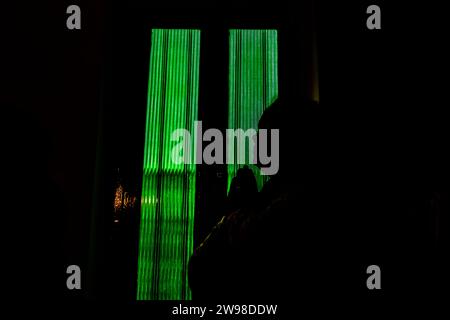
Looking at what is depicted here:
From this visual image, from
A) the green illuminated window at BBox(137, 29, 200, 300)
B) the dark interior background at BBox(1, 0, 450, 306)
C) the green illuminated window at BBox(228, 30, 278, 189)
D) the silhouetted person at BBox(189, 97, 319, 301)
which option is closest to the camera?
the silhouetted person at BBox(189, 97, 319, 301)

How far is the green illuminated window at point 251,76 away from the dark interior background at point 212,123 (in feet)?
0.27

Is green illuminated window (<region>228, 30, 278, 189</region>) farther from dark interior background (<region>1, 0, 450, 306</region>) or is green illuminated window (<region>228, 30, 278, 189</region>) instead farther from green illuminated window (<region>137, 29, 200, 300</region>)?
green illuminated window (<region>137, 29, 200, 300</region>)

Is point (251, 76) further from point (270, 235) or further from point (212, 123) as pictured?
point (270, 235)

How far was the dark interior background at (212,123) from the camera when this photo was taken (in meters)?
1.34

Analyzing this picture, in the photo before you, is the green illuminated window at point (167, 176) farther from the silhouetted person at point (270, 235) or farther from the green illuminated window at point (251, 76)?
the silhouetted person at point (270, 235)

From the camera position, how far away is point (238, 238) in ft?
4.53

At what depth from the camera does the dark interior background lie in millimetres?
1343

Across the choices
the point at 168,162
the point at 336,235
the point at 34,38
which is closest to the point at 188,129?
the point at 168,162

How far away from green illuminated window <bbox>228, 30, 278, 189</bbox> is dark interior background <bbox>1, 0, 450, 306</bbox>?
8 cm

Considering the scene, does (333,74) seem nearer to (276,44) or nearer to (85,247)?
(276,44)

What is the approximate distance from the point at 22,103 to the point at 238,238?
2.32m

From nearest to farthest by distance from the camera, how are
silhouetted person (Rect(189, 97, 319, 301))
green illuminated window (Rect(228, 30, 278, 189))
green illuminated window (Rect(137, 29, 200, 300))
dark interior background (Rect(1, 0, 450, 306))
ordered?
silhouetted person (Rect(189, 97, 319, 301)) → dark interior background (Rect(1, 0, 450, 306)) → green illuminated window (Rect(137, 29, 200, 300)) → green illuminated window (Rect(228, 30, 278, 189))

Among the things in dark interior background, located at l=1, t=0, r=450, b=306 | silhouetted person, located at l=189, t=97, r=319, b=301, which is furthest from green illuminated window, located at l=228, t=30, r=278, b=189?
silhouetted person, located at l=189, t=97, r=319, b=301

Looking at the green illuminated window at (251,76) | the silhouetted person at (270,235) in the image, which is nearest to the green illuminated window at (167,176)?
the green illuminated window at (251,76)
